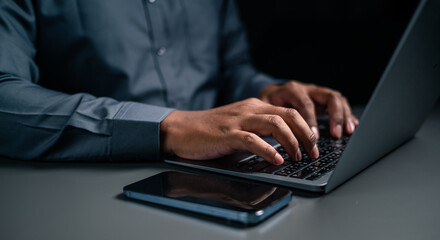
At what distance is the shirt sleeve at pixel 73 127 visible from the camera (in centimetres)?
76

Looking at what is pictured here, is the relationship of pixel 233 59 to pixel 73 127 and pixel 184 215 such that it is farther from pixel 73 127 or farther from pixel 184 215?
pixel 184 215

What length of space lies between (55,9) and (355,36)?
1377 millimetres

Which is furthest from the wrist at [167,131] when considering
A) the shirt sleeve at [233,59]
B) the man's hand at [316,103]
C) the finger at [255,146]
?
the shirt sleeve at [233,59]

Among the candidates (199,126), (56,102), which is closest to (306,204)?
(199,126)

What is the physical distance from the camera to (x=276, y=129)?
66 cm

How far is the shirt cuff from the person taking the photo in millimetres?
747

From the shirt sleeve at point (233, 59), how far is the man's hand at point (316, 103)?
11.9 inches

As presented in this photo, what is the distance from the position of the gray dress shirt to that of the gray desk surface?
0.07 metres

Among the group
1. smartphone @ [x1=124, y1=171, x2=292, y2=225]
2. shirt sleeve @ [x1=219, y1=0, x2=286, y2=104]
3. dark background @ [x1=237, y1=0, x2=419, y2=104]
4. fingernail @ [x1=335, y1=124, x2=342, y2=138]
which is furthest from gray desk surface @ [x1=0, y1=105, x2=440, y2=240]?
dark background @ [x1=237, y1=0, x2=419, y2=104]

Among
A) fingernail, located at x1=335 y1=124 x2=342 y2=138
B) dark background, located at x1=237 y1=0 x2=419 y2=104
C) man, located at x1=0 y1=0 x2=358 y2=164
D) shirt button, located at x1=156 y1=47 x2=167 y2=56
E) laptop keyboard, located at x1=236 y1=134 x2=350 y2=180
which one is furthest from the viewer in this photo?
dark background, located at x1=237 y1=0 x2=419 y2=104

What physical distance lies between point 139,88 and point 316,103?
51 centimetres

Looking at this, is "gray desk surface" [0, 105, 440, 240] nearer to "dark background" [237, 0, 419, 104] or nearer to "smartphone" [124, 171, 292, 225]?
"smartphone" [124, 171, 292, 225]

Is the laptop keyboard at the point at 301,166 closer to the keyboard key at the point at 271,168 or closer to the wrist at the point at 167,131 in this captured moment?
the keyboard key at the point at 271,168

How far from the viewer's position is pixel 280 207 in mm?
507
